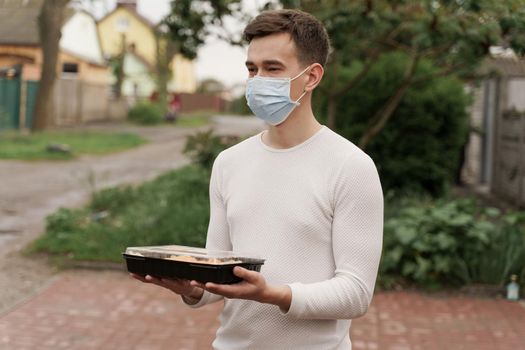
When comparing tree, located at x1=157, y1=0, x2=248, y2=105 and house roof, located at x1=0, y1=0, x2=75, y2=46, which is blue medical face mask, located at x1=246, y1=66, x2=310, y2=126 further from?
house roof, located at x1=0, y1=0, x2=75, y2=46

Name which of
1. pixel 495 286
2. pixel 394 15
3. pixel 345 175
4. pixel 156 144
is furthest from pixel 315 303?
pixel 156 144

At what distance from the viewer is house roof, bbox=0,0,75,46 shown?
991 inches

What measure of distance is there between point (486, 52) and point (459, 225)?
185cm

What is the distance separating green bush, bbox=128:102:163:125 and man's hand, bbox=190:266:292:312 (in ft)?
119

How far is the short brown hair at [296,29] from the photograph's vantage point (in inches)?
94.1

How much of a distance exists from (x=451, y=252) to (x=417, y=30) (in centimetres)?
224

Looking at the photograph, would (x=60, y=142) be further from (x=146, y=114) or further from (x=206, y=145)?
(x=146, y=114)

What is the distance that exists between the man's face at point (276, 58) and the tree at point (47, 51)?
2534cm

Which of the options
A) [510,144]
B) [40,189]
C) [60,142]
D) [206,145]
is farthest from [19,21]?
[206,145]

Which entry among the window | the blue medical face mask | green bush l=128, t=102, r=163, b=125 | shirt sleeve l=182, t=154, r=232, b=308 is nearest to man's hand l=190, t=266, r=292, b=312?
shirt sleeve l=182, t=154, r=232, b=308


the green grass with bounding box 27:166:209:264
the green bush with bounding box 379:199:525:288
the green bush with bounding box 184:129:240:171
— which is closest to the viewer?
the green bush with bounding box 379:199:525:288

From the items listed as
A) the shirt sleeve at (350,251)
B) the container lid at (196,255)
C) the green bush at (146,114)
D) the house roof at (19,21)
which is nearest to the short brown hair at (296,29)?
the shirt sleeve at (350,251)

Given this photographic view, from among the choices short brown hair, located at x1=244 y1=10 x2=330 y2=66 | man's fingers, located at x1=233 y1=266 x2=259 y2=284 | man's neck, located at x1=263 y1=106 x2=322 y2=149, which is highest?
short brown hair, located at x1=244 y1=10 x2=330 y2=66

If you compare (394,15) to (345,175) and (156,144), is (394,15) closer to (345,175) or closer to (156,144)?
(345,175)
